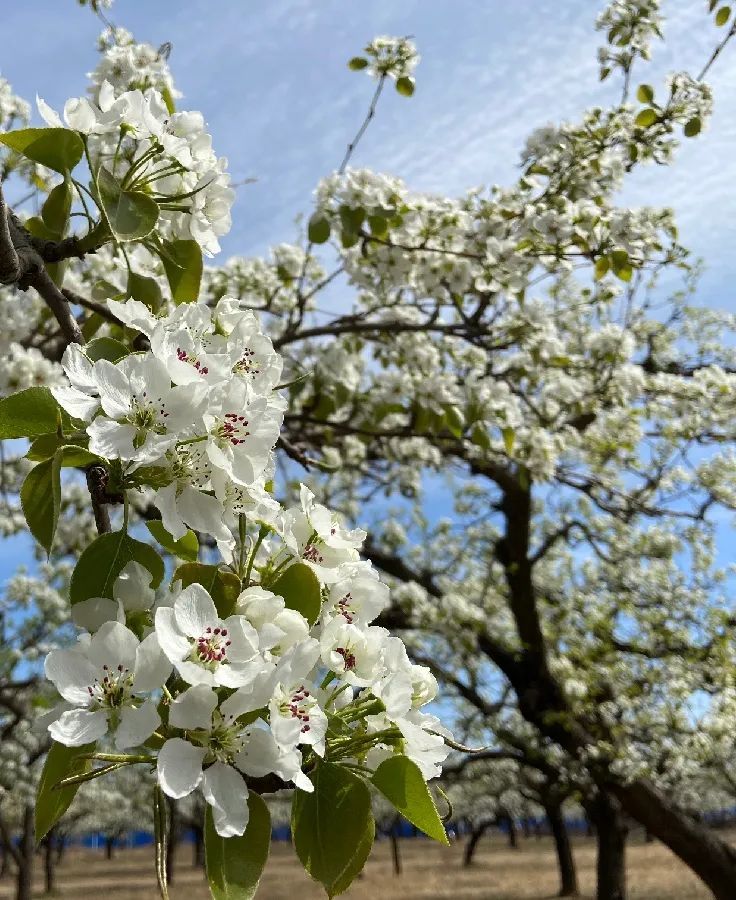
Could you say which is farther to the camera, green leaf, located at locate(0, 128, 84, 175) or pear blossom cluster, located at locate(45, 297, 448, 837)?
green leaf, located at locate(0, 128, 84, 175)

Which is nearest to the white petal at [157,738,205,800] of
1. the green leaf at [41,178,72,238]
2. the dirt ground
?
the green leaf at [41,178,72,238]

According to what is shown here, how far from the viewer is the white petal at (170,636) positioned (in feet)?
2.40

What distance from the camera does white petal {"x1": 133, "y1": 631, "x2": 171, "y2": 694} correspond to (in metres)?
0.75

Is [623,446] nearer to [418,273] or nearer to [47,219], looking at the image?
[418,273]

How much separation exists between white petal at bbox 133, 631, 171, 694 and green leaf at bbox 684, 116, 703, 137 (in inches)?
138

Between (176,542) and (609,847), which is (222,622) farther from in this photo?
(609,847)

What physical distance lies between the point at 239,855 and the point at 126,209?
0.85 m

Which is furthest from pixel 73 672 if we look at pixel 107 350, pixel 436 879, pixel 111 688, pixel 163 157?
pixel 436 879

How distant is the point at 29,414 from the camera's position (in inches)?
33.3

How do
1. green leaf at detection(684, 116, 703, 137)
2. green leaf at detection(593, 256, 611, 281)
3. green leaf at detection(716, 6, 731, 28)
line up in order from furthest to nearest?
green leaf at detection(684, 116, 703, 137), green leaf at detection(593, 256, 611, 281), green leaf at detection(716, 6, 731, 28)

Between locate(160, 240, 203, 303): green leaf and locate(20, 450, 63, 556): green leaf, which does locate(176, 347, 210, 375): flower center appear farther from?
locate(160, 240, 203, 303): green leaf

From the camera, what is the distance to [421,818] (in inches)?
32.7

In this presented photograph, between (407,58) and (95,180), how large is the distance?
2726mm

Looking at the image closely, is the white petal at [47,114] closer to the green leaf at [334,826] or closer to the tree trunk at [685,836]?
the green leaf at [334,826]
